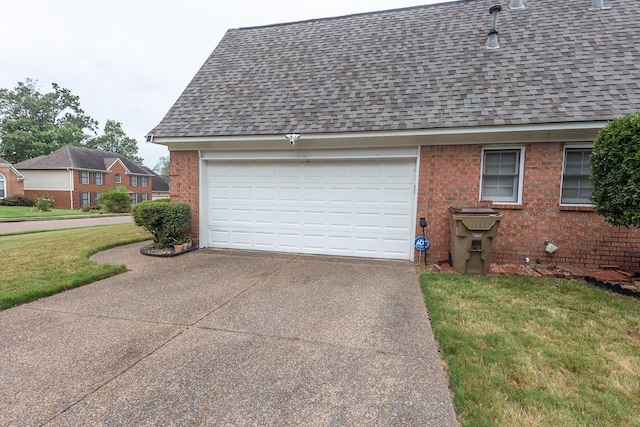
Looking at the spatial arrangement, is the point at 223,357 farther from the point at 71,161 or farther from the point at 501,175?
the point at 71,161

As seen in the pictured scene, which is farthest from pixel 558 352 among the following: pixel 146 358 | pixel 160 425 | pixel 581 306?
pixel 146 358

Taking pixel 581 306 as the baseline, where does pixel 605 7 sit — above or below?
above

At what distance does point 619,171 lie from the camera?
438 centimetres

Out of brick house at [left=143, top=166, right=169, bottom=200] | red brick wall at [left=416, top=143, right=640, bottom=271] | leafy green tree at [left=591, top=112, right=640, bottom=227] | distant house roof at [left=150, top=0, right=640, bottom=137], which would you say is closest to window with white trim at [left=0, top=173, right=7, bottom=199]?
brick house at [left=143, top=166, right=169, bottom=200]

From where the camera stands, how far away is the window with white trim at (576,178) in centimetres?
584

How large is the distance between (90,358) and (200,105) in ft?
21.5

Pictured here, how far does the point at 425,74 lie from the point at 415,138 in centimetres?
188

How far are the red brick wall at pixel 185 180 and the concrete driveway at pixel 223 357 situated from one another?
2993mm

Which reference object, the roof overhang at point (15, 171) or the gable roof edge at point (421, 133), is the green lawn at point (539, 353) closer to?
the gable roof edge at point (421, 133)

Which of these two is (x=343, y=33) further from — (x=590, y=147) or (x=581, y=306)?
(x=581, y=306)

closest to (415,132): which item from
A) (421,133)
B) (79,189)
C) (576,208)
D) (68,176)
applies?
(421,133)

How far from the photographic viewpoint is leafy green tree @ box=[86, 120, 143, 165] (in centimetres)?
4831

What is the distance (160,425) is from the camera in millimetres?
1973

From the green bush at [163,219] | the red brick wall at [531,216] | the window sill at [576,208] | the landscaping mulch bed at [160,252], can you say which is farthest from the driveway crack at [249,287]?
the window sill at [576,208]
